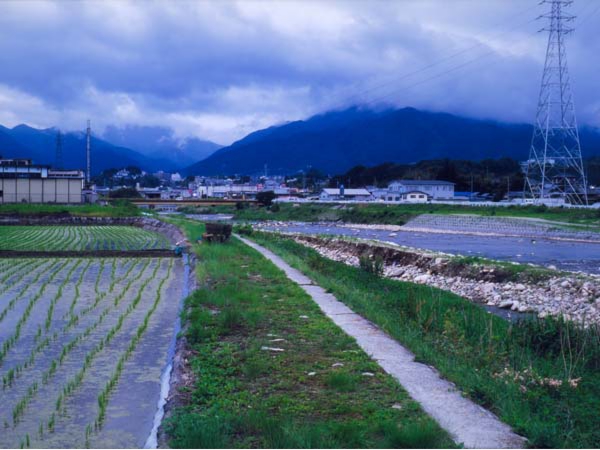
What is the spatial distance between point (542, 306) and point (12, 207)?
201 feet

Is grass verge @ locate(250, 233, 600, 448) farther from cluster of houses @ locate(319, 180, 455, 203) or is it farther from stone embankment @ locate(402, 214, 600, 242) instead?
cluster of houses @ locate(319, 180, 455, 203)

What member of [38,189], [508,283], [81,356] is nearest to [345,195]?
[38,189]

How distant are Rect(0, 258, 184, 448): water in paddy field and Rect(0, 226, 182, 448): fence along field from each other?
0.04 feet

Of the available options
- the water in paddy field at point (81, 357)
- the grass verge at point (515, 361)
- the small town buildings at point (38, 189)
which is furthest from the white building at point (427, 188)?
the grass verge at point (515, 361)

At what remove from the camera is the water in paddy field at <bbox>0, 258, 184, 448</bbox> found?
6953mm

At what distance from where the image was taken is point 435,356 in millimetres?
8906

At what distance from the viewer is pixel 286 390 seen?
745 centimetres

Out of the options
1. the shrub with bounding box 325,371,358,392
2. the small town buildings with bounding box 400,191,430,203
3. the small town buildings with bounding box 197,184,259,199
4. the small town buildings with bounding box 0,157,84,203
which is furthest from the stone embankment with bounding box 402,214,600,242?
the small town buildings with bounding box 197,184,259,199

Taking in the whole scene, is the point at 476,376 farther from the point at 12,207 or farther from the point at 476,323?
the point at 12,207

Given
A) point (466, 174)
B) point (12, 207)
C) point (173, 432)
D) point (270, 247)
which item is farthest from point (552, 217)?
point (466, 174)

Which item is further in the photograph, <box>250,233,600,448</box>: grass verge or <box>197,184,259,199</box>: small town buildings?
<box>197,184,259,199</box>: small town buildings

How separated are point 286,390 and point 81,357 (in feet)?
13.5

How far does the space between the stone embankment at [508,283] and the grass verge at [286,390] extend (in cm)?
509

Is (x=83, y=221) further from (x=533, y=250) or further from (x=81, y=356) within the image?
(x=81, y=356)
